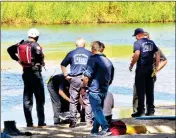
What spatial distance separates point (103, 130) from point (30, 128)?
1.33m

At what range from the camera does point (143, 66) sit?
1003 cm

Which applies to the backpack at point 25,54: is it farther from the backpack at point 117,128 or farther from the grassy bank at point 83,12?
the grassy bank at point 83,12

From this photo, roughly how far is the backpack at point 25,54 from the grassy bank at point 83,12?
23286 mm

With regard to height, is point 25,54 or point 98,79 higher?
point 25,54

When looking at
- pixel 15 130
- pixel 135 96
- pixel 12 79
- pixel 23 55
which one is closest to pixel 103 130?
pixel 15 130

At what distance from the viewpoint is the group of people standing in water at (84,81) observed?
818 cm

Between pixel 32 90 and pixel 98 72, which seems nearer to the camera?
pixel 98 72

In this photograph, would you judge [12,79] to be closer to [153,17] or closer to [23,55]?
[23,55]

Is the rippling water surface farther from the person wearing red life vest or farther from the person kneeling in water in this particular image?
the person wearing red life vest

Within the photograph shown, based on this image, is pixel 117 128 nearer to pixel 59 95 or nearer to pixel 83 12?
pixel 59 95

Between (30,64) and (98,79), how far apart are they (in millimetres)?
1456

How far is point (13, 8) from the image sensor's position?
32.4 meters

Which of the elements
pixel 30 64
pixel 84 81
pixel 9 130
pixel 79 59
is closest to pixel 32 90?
pixel 30 64

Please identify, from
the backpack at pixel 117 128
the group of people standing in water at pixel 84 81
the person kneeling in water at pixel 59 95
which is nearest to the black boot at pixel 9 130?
the group of people standing in water at pixel 84 81
